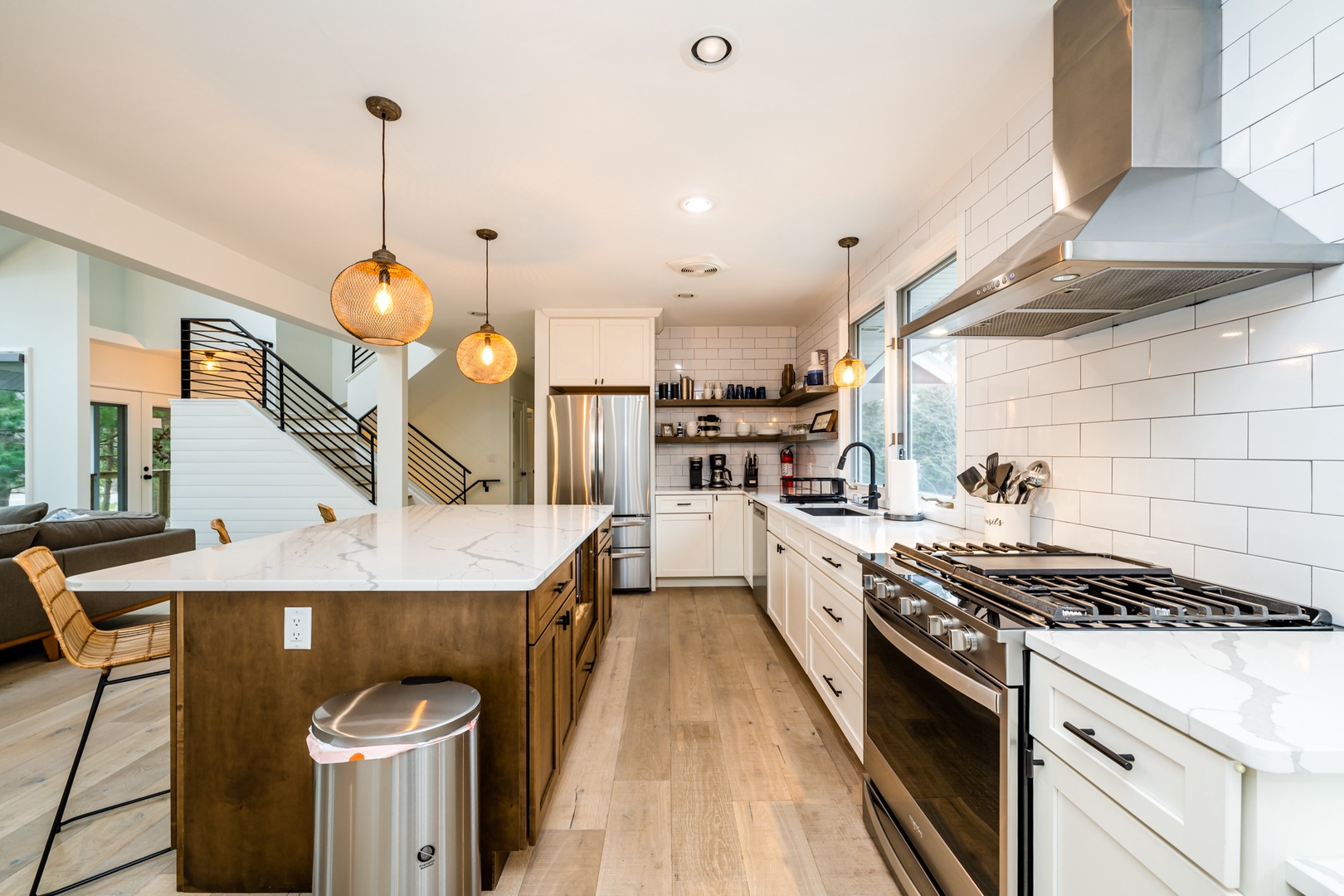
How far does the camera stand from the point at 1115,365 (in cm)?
159

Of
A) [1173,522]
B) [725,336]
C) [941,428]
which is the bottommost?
[1173,522]

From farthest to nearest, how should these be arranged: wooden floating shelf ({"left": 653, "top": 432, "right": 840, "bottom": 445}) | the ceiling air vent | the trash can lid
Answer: wooden floating shelf ({"left": 653, "top": 432, "right": 840, "bottom": 445}), the ceiling air vent, the trash can lid

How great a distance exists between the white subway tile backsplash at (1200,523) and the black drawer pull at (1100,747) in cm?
74

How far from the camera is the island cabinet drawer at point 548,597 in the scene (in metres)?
1.55

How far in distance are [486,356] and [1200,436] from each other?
3.01 m

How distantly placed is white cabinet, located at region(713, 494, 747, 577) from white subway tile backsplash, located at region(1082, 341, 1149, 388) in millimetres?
3364

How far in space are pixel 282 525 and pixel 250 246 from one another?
325 centimetres

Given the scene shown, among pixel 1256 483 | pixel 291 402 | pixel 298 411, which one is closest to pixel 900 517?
pixel 1256 483

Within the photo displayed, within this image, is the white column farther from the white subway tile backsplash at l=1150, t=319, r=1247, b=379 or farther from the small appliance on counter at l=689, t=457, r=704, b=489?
the white subway tile backsplash at l=1150, t=319, r=1247, b=379

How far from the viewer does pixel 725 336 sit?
18.1ft

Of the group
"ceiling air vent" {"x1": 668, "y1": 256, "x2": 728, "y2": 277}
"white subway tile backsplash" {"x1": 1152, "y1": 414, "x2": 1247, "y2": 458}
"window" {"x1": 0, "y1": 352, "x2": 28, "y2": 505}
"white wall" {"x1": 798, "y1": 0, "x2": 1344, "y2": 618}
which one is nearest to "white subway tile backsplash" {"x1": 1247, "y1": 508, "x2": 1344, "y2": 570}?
"white wall" {"x1": 798, "y1": 0, "x2": 1344, "y2": 618}

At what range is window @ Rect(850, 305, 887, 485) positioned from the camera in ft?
12.1

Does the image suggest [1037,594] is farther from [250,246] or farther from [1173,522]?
[250,246]

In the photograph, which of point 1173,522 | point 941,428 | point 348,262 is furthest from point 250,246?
point 1173,522
